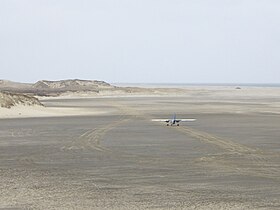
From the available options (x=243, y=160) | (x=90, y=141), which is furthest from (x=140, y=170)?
(x=90, y=141)

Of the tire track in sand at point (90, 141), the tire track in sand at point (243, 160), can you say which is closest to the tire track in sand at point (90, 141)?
the tire track in sand at point (90, 141)

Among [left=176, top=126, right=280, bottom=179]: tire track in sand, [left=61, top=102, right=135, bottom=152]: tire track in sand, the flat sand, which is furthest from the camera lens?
[left=61, top=102, right=135, bottom=152]: tire track in sand

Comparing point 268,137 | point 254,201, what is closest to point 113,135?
point 268,137

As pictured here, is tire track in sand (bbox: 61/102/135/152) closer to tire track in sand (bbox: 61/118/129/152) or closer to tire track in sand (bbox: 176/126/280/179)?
tire track in sand (bbox: 61/118/129/152)

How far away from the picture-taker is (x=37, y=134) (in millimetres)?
27078

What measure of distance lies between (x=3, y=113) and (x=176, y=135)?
22.6m

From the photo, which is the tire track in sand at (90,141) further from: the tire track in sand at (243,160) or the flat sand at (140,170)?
the tire track in sand at (243,160)

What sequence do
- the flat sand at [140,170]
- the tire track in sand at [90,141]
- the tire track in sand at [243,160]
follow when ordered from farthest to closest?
1. the tire track in sand at [90,141]
2. the tire track in sand at [243,160]
3. the flat sand at [140,170]

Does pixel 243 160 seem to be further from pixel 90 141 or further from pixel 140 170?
pixel 90 141

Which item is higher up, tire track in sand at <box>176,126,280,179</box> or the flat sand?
tire track in sand at <box>176,126,280,179</box>

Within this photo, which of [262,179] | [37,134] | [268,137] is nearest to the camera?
[262,179]

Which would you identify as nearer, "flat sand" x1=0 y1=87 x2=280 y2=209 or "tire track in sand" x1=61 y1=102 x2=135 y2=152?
"flat sand" x1=0 y1=87 x2=280 y2=209

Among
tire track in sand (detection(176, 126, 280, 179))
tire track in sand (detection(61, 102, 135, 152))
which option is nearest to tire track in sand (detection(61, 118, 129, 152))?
tire track in sand (detection(61, 102, 135, 152))

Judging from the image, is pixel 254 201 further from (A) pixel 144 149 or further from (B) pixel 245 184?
(A) pixel 144 149
